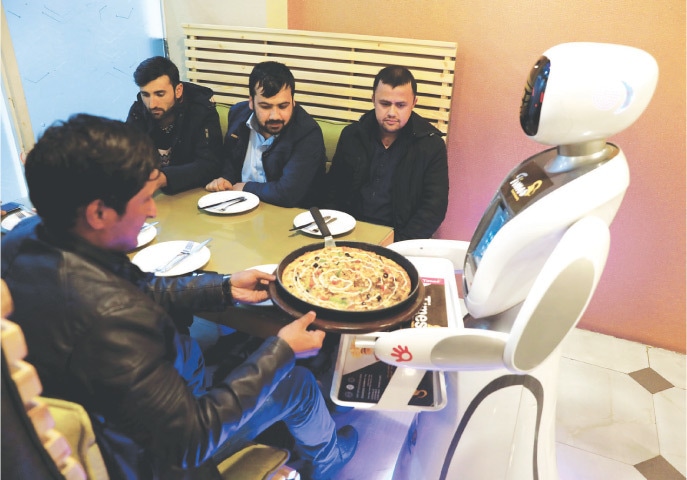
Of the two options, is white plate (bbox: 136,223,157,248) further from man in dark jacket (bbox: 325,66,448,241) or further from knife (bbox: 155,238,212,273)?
man in dark jacket (bbox: 325,66,448,241)

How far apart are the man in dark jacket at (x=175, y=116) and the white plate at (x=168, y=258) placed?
82cm

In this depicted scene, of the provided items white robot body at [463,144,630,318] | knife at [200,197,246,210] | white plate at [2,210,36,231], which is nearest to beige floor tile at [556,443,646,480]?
white robot body at [463,144,630,318]

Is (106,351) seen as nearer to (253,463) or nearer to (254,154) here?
(253,463)

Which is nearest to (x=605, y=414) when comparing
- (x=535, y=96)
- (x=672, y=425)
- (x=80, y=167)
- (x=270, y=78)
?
(x=672, y=425)

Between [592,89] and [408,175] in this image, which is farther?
[408,175]

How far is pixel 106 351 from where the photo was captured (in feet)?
2.99

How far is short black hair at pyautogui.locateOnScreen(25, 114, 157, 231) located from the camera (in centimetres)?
92

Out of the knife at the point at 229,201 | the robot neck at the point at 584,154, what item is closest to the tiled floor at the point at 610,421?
the knife at the point at 229,201

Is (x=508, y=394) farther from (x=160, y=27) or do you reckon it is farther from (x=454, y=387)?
(x=160, y=27)

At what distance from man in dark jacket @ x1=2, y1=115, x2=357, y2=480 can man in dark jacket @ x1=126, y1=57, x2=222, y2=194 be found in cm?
154

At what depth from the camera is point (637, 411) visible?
2.34m

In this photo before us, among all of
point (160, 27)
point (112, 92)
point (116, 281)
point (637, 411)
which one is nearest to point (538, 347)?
point (116, 281)

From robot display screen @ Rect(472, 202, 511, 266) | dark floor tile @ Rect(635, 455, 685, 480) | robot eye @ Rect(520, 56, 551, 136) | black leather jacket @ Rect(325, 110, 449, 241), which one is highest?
robot eye @ Rect(520, 56, 551, 136)

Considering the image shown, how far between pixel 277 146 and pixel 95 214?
68.7 inches
